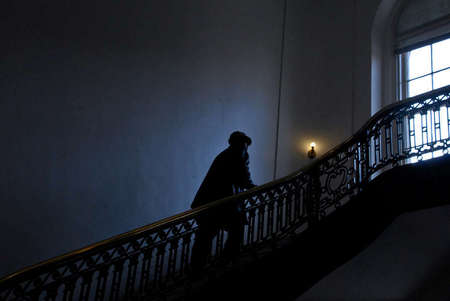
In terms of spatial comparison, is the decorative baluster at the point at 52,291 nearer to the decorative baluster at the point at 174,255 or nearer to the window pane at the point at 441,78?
the decorative baluster at the point at 174,255

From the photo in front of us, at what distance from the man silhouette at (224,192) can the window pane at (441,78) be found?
14.1ft

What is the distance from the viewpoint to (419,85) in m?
8.81

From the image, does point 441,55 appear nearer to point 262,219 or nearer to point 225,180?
point 225,180

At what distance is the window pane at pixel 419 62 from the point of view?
8.84m

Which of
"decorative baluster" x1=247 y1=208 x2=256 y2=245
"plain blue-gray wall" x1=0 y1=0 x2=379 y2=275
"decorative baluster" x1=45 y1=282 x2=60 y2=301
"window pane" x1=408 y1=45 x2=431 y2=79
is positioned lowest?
→ "decorative baluster" x1=45 y1=282 x2=60 y2=301

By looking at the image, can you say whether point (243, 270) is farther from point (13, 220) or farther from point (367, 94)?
point (367, 94)

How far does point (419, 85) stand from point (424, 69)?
0.30 m

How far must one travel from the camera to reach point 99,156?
6898 mm

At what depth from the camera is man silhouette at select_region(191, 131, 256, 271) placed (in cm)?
505

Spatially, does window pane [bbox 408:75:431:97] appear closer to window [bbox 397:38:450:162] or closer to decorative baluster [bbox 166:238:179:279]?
window [bbox 397:38:450:162]

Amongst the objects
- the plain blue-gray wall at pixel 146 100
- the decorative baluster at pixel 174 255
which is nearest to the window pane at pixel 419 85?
the plain blue-gray wall at pixel 146 100

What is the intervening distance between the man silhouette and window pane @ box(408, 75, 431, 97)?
4.30 metres

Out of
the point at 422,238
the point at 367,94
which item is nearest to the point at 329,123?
the point at 367,94

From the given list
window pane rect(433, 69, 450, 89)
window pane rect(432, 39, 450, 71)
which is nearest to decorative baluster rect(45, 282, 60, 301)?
window pane rect(433, 69, 450, 89)
